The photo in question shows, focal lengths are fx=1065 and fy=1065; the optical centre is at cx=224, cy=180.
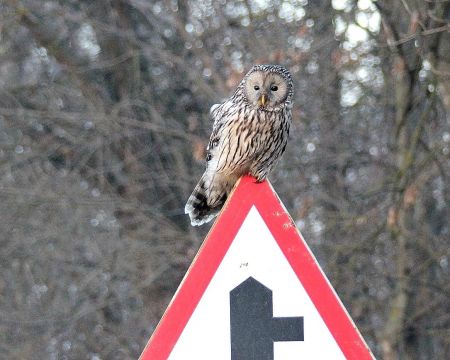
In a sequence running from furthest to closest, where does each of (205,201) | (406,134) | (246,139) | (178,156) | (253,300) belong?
(178,156) → (406,134) → (246,139) → (205,201) → (253,300)

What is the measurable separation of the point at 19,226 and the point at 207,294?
22.5 feet

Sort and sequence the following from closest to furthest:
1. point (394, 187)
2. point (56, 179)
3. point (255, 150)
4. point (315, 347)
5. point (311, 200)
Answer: point (315, 347) → point (255, 150) → point (394, 187) → point (311, 200) → point (56, 179)

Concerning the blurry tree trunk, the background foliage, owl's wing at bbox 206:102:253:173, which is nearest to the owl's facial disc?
owl's wing at bbox 206:102:253:173

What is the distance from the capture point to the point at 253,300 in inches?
115

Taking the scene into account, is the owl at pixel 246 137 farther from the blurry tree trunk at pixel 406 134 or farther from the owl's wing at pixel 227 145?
the blurry tree trunk at pixel 406 134

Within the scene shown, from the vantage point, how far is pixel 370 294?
8297 millimetres

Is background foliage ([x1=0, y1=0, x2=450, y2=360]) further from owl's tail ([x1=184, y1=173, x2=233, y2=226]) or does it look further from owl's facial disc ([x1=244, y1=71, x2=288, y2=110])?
owl's tail ([x1=184, y1=173, x2=233, y2=226])

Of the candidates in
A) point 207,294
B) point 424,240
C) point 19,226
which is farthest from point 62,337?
point 207,294

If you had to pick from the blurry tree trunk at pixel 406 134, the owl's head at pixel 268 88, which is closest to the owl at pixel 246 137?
the owl's head at pixel 268 88

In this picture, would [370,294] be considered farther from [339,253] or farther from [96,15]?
[96,15]

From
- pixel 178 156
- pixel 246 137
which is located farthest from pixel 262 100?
pixel 178 156

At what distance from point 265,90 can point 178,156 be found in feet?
13.4

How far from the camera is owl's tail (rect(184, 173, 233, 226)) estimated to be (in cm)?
468

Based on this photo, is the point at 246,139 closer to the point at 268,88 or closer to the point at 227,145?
the point at 227,145
